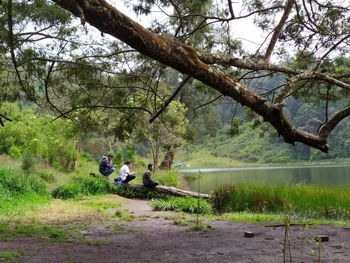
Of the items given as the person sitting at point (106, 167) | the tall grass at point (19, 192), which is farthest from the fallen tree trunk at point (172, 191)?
the tall grass at point (19, 192)

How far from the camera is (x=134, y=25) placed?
11.9ft

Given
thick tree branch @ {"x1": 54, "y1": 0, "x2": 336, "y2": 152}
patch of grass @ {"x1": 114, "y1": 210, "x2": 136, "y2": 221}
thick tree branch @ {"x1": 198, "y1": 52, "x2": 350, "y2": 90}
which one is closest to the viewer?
thick tree branch @ {"x1": 54, "y1": 0, "x2": 336, "y2": 152}

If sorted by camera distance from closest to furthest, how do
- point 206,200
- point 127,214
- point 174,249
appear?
1. point 174,249
2. point 127,214
3. point 206,200

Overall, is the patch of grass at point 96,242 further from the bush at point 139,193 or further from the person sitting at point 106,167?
the person sitting at point 106,167

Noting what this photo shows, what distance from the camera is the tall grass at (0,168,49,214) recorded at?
10391 millimetres

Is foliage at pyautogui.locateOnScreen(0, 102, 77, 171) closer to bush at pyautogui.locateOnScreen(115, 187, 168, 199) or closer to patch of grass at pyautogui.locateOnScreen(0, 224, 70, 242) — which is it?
bush at pyautogui.locateOnScreen(115, 187, 168, 199)

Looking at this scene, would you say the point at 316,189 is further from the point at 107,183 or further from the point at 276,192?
the point at 107,183

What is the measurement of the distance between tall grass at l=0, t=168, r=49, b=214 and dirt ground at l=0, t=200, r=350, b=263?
2.99 meters

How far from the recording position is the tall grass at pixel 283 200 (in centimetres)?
1076

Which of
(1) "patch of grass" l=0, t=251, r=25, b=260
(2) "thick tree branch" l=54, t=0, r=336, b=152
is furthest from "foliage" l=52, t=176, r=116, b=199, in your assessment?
(2) "thick tree branch" l=54, t=0, r=336, b=152

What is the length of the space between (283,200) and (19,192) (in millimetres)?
6237

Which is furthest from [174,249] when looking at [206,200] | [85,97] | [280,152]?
[280,152]

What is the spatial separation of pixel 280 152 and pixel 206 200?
70.5m

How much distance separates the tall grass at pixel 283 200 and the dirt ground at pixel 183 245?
2.76 meters
